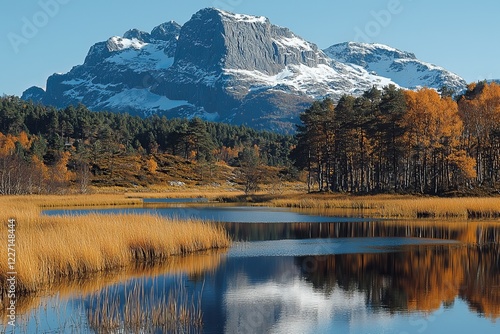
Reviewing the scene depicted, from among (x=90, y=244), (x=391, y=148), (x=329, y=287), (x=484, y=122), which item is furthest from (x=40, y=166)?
(x=329, y=287)

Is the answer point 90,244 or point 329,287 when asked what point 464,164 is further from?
point 90,244

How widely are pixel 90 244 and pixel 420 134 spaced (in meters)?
56.7

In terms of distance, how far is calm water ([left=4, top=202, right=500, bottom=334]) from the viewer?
1772 centimetres

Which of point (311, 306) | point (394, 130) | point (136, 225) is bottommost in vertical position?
point (311, 306)

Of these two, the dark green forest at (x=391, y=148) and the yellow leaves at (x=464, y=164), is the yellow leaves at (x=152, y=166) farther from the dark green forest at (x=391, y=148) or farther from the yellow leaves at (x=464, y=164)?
the yellow leaves at (x=464, y=164)

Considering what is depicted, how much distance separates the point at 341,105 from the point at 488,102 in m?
20.6

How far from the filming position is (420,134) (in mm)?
72812

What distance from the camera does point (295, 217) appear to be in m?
56.9

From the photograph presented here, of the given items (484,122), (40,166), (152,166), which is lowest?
(40,166)

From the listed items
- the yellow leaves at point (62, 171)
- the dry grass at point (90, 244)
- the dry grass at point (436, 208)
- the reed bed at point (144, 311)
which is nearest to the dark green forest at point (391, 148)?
the yellow leaves at point (62, 171)

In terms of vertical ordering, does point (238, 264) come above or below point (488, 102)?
below

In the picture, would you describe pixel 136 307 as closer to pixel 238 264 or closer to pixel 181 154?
pixel 238 264

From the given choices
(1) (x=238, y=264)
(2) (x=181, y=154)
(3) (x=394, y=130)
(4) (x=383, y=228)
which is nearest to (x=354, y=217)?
(4) (x=383, y=228)

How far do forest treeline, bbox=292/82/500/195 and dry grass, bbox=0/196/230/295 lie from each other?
44.9 meters
